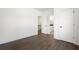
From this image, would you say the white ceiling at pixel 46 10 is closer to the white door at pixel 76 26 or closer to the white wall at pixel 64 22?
the white wall at pixel 64 22

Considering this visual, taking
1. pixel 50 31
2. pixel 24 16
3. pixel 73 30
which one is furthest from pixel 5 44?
pixel 73 30

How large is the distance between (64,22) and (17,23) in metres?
0.99

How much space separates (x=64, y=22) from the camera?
1974 millimetres

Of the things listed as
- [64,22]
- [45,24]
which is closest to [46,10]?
[45,24]

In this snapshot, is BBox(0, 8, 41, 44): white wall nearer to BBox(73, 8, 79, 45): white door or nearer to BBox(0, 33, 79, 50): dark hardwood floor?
BBox(0, 33, 79, 50): dark hardwood floor

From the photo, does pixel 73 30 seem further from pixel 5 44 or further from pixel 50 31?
pixel 5 44

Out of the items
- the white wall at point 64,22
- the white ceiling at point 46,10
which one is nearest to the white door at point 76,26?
the white wall at point 64,22

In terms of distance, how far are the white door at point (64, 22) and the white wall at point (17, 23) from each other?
43cm

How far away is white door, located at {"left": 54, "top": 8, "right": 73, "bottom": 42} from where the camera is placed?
1.95 metres

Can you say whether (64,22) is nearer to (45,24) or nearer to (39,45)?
(45,24)

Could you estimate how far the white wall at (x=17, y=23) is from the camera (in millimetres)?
1927

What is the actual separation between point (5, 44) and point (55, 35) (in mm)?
1061

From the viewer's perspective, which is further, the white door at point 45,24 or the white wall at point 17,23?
the white door at point 45,24

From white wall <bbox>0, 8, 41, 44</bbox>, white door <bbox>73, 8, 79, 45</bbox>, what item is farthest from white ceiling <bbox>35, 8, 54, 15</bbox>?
white door <bbox>73, 8, 79, 45</bbox>
